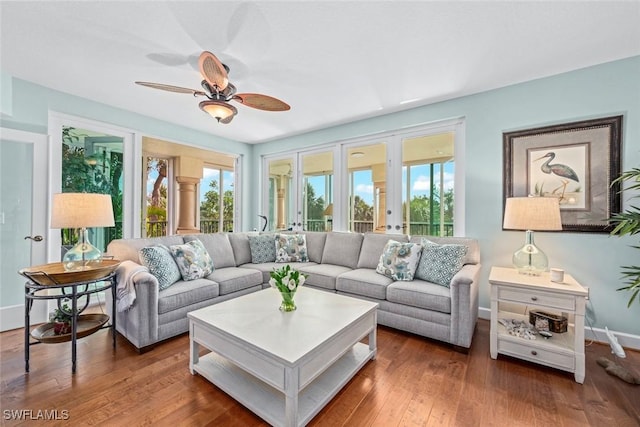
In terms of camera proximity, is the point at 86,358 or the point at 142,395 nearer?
the point at 142,395

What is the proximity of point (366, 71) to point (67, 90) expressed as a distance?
10.8 ft

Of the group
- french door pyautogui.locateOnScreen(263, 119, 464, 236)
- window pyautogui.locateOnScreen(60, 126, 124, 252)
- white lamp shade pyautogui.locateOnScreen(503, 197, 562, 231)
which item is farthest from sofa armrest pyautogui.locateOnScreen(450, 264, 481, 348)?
window pyautogui.locateOnScreen(60, 126, 124, 252)

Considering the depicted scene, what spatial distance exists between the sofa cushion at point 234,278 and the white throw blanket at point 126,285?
0.74 metres

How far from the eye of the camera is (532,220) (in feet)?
7.24

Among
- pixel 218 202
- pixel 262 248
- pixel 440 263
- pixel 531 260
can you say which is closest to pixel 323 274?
pixel 262 248

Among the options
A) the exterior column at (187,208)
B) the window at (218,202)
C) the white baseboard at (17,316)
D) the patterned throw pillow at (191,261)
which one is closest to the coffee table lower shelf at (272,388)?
the patterned throw pillow at (191,261)

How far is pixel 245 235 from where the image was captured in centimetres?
394

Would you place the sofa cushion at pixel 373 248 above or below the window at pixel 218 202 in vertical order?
below

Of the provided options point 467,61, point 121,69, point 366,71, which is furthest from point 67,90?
point 467,61

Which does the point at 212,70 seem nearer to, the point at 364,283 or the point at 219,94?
the point at 219,94

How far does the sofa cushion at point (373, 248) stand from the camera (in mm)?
3271

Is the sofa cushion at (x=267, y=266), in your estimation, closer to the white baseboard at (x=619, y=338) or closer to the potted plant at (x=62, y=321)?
the potted plant at (x=62, y=321)

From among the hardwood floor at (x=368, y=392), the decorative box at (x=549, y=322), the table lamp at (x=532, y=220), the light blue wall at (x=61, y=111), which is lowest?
the hardwood floor at (x=368, y=392)

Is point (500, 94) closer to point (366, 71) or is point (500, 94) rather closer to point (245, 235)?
point (366, 71)
